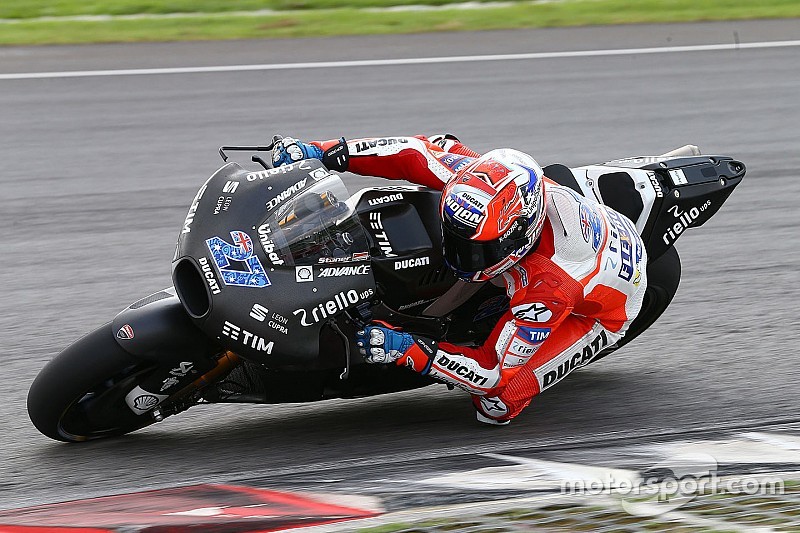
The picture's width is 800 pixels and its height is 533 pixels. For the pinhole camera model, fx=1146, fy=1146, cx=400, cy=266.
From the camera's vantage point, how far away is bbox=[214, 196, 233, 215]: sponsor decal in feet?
13.8

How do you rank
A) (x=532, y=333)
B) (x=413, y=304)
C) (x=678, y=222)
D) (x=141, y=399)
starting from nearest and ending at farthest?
1. (x=141, y=399)
2. (x=532, y=333)
3. (x=413, y=304)
4. (x=678, y=222)

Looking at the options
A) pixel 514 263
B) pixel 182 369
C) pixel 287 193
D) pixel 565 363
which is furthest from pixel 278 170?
pixel 565 363

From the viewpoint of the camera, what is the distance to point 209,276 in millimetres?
4035

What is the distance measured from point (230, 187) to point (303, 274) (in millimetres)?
455

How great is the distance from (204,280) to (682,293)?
3586mm

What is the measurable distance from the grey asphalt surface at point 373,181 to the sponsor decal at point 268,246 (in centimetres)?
89

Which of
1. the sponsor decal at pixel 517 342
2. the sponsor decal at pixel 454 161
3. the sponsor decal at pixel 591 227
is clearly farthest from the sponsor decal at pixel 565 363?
the sponsor decal at pixel 454 161

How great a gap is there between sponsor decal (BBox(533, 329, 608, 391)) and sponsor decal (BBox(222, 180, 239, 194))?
1484mm

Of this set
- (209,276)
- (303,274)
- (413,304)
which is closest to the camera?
(209,276)

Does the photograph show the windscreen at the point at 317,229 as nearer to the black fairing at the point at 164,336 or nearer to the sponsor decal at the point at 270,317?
the sponsor decal at the point at 270,317

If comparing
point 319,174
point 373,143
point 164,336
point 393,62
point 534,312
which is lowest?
point 534,312

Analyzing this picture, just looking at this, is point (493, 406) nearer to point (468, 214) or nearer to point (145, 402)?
point (468, 214)

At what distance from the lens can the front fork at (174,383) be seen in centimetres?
439

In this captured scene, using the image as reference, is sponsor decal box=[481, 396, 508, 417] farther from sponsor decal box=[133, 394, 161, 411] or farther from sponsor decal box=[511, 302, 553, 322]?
sponsor decal box=[133, 394, 161, 411]
